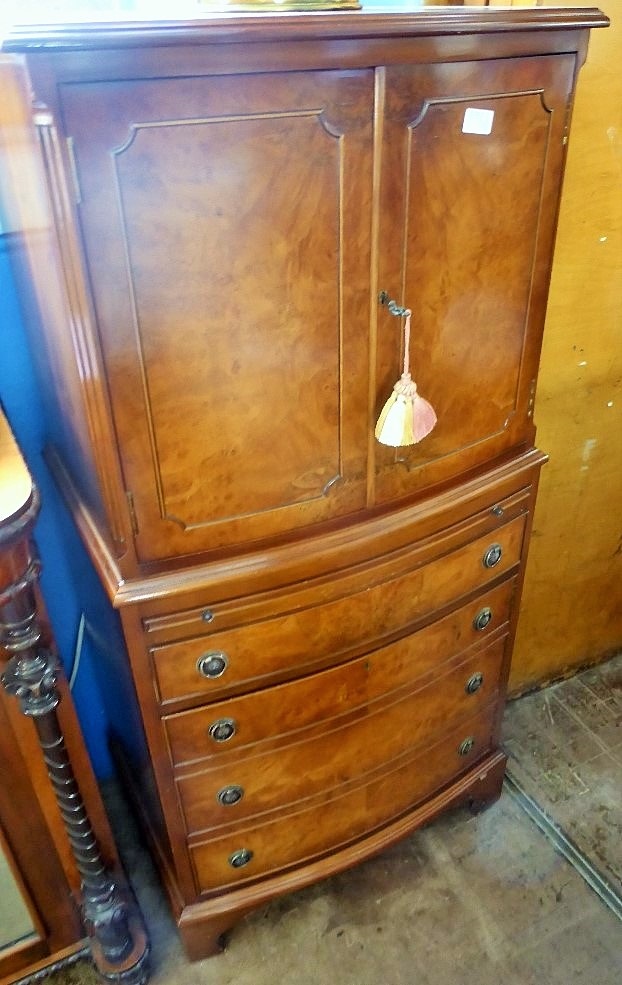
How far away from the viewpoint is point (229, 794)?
1.38m

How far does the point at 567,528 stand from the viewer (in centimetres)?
200

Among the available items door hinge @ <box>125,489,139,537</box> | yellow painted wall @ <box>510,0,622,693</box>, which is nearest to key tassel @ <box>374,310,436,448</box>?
door hinge @ <box>125,489,139,537</box>

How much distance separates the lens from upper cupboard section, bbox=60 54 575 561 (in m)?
0.89

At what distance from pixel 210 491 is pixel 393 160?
52 centimetres

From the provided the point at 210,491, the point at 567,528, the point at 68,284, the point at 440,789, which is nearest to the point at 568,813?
the point at 440,789

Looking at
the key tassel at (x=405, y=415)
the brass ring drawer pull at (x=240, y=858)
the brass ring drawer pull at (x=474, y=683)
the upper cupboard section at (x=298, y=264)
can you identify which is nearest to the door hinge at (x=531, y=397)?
the upper cupboard section at (x=298, y=264)

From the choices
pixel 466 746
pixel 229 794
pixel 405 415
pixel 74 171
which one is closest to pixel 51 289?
pixel 74 171

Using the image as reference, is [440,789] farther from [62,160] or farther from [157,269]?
[62,160]

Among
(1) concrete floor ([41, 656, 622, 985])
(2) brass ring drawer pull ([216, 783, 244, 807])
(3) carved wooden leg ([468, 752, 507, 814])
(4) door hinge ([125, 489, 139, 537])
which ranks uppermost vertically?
(4) door hinge ([125, 489, 139, 537])

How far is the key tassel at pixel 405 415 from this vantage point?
44.1 inches

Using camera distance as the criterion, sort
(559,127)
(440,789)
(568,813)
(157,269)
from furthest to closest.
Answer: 1. (568,813)
2. (440,789)
3. (559,127)
4. (157,269)

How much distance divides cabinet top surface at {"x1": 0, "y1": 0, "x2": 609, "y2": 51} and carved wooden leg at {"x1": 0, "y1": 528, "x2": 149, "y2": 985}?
0.57 metres

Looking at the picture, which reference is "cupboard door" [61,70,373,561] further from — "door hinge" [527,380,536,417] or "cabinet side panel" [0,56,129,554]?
"door hinge" [527,380,536,417]

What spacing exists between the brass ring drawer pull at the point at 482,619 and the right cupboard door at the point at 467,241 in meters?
0.34
